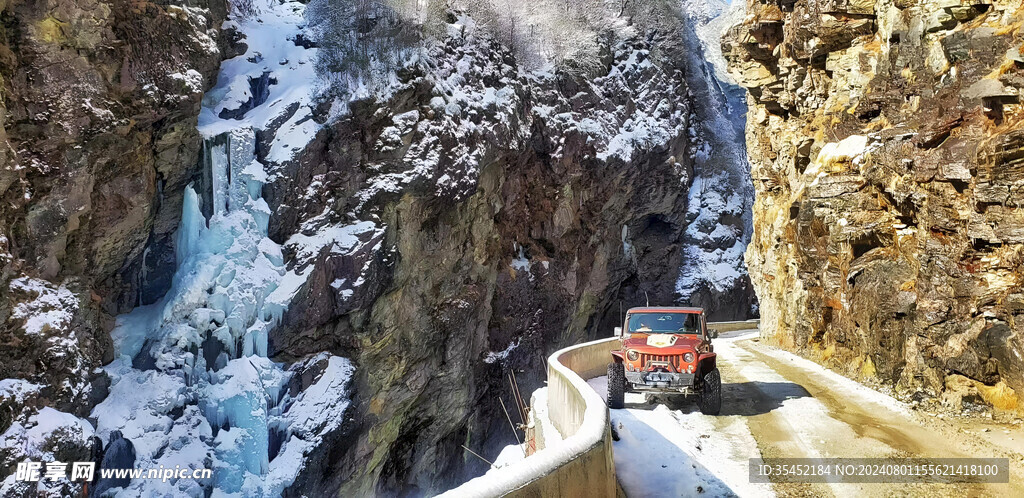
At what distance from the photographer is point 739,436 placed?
9.56 metres

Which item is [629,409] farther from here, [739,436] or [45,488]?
[45,488]

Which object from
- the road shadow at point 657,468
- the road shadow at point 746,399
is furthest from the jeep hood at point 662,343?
the road shadow at point 657,468

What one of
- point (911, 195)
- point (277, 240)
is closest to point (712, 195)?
point (277, 240)

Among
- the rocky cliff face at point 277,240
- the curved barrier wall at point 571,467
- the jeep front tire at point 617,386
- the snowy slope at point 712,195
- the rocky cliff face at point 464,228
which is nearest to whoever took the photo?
the curved barrier wall at point 571,467

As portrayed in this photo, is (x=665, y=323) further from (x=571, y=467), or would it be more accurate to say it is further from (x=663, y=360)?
(x=571, y=467)

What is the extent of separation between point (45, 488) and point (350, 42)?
19950 mm

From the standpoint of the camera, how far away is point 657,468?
26.2 feet

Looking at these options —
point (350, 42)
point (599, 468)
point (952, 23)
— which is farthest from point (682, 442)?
point (350, 42)

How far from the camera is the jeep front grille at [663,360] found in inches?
441

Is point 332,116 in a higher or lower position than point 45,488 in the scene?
higher

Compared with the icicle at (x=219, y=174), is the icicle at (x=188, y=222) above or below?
below

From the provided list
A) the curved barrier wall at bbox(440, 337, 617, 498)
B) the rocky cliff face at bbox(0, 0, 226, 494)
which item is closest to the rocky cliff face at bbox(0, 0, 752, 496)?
the rocky cliff face at bbox(0, 0, 226, 494)

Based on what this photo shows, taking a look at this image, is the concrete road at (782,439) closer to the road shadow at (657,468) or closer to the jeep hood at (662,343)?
the road shadow at (657,468)

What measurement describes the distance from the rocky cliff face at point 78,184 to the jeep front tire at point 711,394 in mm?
15802
